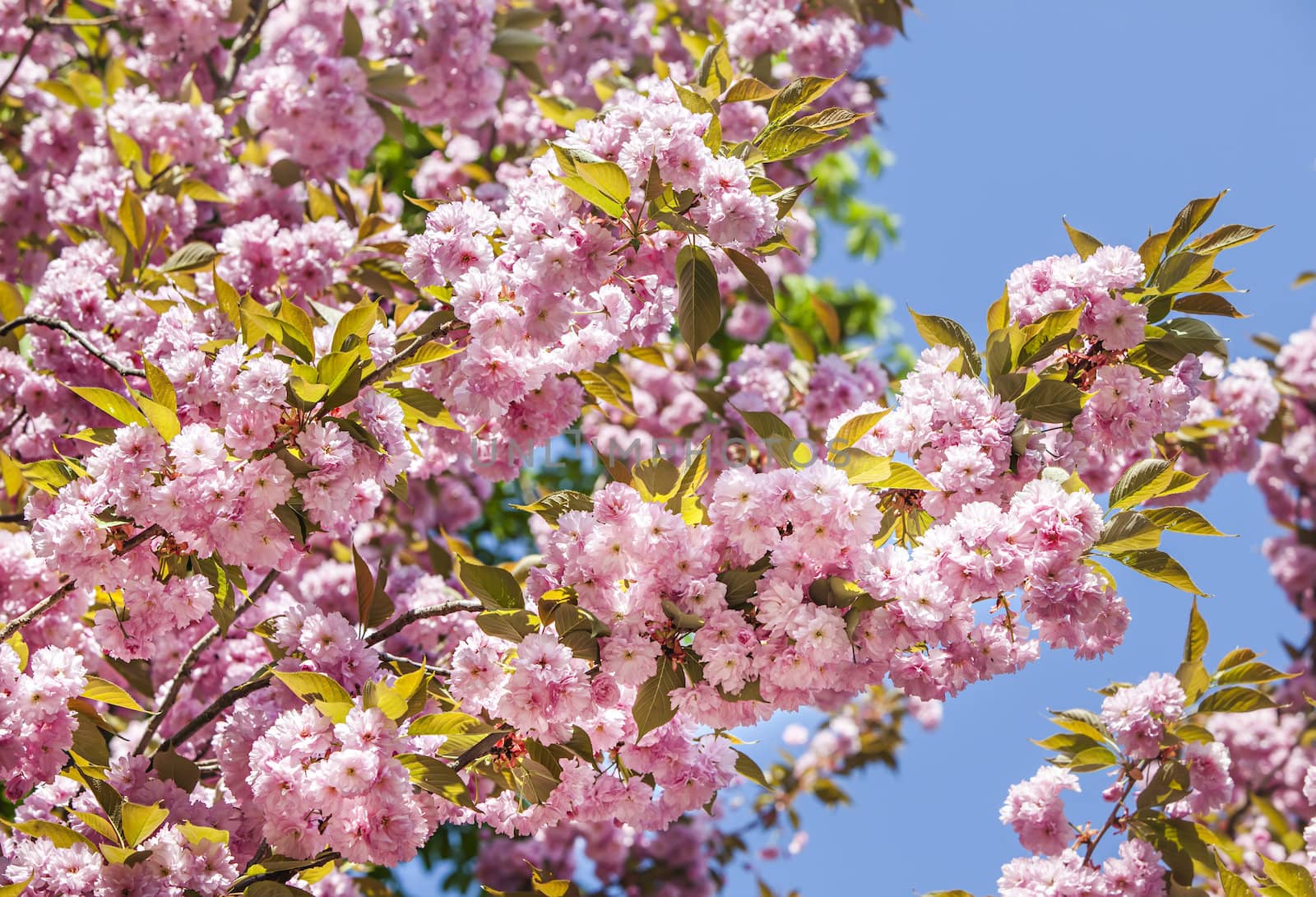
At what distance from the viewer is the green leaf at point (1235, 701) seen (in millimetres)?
2875

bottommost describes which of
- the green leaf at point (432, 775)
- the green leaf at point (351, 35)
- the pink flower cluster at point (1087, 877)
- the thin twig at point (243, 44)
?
the pink flower cluster at point (1087, 877)

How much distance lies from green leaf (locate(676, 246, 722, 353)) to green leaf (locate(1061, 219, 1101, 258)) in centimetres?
87

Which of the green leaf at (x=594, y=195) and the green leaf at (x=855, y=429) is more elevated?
the green leaf at (x=594, y=195)

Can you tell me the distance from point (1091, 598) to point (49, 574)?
2776mm

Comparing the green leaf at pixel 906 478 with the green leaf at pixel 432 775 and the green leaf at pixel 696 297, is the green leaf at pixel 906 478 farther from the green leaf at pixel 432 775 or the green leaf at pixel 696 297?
the green leaf at pixel 432 775

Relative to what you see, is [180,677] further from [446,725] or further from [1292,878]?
[1292,878]

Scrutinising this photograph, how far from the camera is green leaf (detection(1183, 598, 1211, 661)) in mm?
2990

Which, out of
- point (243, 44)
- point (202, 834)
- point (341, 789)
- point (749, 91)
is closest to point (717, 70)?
point (749, 91)

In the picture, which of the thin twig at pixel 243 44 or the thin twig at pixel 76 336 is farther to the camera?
the thin twig at pixel 243 44

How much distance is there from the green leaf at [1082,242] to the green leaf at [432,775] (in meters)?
1.88

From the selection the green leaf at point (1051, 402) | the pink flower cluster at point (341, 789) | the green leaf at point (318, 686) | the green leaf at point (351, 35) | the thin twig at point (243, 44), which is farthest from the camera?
the thin twig at point (243, 44)

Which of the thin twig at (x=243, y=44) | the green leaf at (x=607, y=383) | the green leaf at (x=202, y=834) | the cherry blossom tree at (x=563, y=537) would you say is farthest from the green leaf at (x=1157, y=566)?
the thin twig at (x=243, y=44)

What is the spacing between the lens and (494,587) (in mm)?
2250

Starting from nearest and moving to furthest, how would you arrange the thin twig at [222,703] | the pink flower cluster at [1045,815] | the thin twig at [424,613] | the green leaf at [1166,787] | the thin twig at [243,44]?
the thin twig at [424,613]
the thin twig at [222,703]
the green leaf at [1166,787]
the pink flower cluster at [1045,815]
the thin twig at [243,44]
